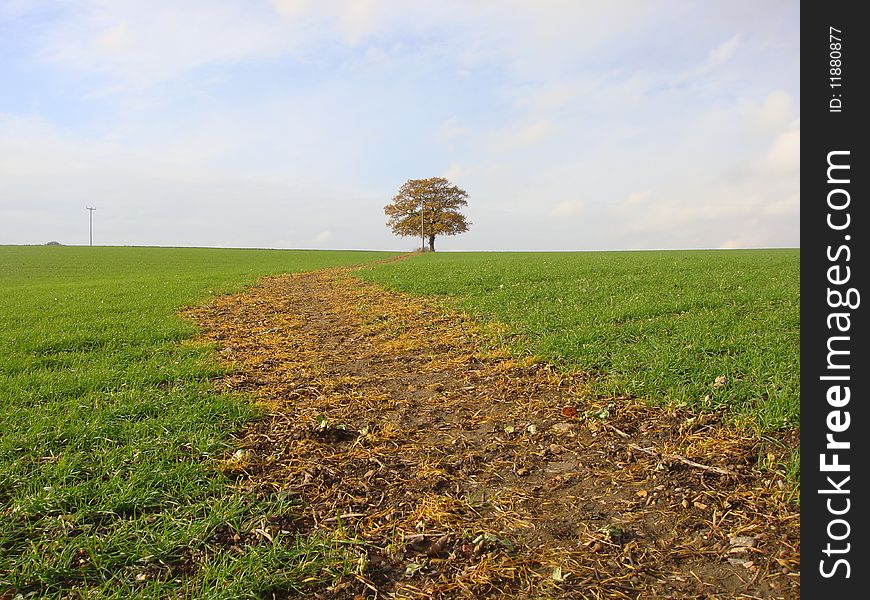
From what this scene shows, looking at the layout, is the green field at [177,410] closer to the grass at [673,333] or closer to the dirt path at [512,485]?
the grass at [673,333]

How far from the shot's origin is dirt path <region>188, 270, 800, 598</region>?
9.57 ft

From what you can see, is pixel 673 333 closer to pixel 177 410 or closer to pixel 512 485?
pixel 512 485

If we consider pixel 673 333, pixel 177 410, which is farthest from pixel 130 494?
pixel 673 333

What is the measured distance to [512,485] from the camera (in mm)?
3932

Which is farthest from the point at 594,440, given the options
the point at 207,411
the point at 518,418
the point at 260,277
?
the point at 260,277

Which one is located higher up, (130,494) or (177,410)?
(177,410)

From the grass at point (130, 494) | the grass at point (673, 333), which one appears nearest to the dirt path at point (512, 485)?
the grass at point (130, 494)

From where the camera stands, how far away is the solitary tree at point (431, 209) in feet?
217

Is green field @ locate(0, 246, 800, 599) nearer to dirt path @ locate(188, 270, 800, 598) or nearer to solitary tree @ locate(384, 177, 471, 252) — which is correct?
dirt path @ locate(188, 270, 800, 598)

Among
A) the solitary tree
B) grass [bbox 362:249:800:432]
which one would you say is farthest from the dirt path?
the solitary tree

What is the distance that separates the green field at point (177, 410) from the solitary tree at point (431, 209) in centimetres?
5543

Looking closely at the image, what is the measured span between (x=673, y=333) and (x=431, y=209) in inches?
2368

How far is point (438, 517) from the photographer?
11.4 feet
